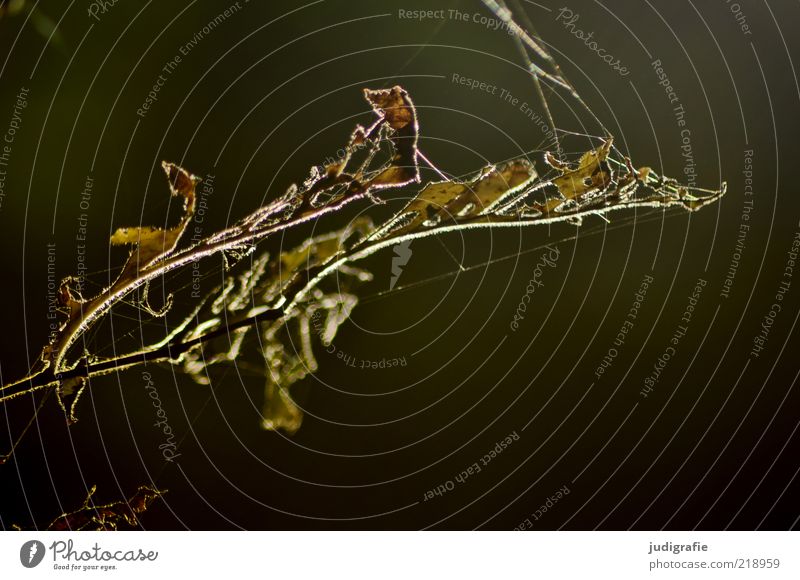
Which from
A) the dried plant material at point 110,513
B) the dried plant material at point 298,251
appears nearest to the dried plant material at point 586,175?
the dried plant material at point 298,251

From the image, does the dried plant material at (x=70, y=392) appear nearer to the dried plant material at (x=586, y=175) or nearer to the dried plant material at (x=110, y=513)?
the dried plant material at (x=110, y=513)

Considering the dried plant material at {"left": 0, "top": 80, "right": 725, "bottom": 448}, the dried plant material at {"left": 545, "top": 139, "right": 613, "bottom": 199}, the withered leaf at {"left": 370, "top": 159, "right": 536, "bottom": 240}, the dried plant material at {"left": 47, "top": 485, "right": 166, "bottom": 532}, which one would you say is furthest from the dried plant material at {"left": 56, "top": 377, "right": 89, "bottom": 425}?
the dried plant material at {"left": 545, "top": 139, "right": 613, "bottom": 199}

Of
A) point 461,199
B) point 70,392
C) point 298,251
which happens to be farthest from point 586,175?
point 70,392

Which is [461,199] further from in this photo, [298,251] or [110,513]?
[110,513]

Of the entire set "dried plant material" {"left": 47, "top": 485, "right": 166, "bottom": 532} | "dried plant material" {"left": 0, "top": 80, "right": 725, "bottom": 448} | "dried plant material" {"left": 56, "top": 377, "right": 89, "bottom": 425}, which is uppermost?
"dried plant material" {"left": 0, "top": 80, "right": 725, "bottom": 448}

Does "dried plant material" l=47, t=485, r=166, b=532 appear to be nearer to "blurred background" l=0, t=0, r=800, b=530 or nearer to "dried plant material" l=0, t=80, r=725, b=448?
"blurred background" l=0, t=0, r=800, b=530
